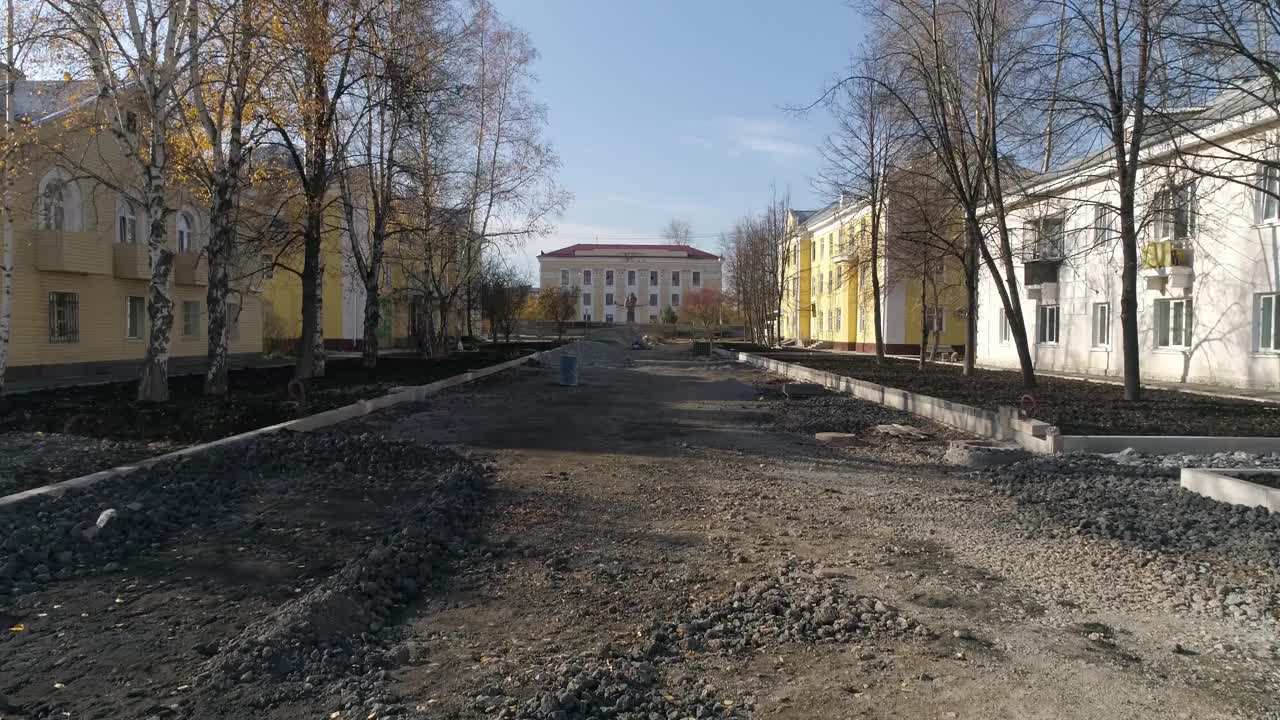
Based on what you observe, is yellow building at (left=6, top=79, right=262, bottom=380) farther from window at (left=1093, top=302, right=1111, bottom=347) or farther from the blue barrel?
window at (left=1093, top=302, right=1111, bottom=347)

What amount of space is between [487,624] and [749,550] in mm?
2303

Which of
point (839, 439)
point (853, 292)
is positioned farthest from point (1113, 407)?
point (853, 292)

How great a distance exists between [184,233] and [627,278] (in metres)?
80.5

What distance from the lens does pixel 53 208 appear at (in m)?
23.2

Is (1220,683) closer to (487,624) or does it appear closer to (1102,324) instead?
(487,624)

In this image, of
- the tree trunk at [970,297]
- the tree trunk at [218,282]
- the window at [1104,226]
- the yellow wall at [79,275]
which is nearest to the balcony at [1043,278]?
the window at [1104,226]

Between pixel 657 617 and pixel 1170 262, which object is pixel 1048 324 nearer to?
pixel 1170 262

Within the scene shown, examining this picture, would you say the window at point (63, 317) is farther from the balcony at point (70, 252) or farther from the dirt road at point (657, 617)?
the dirt road at point (657, 617)

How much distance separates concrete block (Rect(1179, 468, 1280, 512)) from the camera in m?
7.32

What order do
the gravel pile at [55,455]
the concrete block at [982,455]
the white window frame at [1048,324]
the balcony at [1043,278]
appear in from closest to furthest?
the gravel pile at [55,455]
the concrete block at [982,455]
the balcony at [1043,278]
the white window frame at [1048,324]

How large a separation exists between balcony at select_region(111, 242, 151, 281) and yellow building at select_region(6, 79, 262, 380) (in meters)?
0.03

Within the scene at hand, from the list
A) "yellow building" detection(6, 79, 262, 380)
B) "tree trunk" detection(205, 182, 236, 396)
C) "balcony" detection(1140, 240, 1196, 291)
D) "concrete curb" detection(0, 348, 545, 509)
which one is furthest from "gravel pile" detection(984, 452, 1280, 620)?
"yellow building" detection(6, 79, 262, 380)

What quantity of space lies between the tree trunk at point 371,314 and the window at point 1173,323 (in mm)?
22263

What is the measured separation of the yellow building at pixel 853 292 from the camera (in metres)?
37.1
